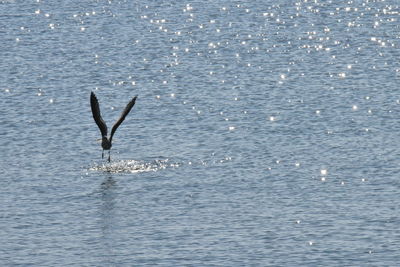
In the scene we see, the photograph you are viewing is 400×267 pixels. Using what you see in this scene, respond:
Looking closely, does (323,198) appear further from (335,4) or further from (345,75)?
(335,4)

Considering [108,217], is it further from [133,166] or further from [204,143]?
[204,143]

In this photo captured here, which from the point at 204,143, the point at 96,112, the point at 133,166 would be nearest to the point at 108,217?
the point at 96,112

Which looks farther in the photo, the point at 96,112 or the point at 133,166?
the point at 133,166

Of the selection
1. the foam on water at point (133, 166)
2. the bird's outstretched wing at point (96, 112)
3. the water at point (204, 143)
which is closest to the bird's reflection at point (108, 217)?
the water at point (204, 143)

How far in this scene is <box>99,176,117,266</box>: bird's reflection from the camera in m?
61.8

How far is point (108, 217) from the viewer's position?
220ft

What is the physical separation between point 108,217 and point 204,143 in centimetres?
1574

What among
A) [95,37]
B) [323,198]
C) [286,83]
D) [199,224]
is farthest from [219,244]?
[95,37]

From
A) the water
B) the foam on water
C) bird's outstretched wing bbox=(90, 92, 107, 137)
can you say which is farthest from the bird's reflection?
bird's outstretched wing bbox=(90, 92, 107, 137)

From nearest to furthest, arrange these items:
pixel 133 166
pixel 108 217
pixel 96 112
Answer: pixel 108 217, pixel 96 112, pixel 133 166

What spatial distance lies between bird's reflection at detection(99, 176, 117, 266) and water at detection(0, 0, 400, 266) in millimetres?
134

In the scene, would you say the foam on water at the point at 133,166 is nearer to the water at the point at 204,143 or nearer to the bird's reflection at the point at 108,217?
the water at the point at 204,143

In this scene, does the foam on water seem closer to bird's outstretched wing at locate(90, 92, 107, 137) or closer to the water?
the water

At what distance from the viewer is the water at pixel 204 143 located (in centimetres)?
6278
